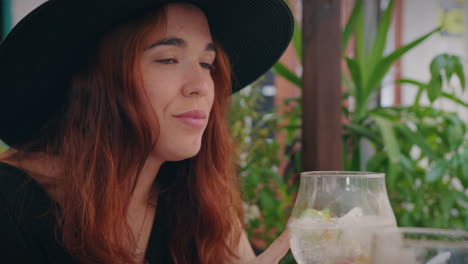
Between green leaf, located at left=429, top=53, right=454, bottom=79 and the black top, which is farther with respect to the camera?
green leaf, located at left=429, top=53, right=454, bottom=79

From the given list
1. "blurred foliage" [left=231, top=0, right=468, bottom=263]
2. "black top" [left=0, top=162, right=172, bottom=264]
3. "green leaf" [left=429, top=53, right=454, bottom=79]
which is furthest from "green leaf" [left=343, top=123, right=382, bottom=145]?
"black top" [left=0, top=162, right=172, bottom=264]

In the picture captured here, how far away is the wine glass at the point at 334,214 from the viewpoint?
2.13ft

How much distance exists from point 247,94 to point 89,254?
4.53ft

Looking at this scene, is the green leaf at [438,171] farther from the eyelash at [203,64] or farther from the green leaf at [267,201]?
the eyelash at [203,64]

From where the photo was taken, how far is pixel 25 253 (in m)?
0.93

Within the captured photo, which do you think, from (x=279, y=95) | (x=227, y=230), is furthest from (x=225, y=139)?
(x=279, y=95)

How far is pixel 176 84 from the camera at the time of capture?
989 millimetres

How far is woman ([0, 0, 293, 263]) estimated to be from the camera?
96cm

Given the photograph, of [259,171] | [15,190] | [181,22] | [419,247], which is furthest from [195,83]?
[259,171]

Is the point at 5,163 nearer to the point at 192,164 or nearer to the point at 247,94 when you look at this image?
the point at 192,164

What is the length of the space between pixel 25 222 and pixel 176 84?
0.45 meters

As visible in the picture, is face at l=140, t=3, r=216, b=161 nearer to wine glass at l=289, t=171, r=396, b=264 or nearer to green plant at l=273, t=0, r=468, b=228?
wine glass at l=289, t=171, r=396, b=264

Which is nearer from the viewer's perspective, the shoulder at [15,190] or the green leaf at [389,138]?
the shoulder at [15,190]

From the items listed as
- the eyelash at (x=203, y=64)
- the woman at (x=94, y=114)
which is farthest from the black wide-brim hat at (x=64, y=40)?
the eyelash at (x=203, y=64)
